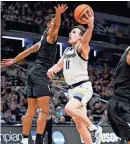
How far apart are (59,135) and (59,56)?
1351cm

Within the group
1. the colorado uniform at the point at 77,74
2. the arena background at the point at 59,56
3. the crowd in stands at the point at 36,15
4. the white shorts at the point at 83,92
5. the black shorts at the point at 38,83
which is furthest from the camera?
the crowd in stands at the point at 36,15

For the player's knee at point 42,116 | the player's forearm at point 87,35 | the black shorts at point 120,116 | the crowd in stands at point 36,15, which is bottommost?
the player's knee at point 42,116

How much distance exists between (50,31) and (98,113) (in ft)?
31.2

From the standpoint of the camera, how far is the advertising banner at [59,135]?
8383 millimetres

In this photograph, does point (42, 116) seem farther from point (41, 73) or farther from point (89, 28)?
point (89, 28)

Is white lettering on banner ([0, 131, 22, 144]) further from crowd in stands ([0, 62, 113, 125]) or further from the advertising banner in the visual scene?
crowd in stands ([0, 62, 113, 125])

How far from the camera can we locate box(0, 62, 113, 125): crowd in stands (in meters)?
13.0

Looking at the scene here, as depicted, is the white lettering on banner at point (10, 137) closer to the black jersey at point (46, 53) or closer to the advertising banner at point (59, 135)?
Result: the advertising banner at point (59, 135)

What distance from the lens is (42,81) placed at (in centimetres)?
705

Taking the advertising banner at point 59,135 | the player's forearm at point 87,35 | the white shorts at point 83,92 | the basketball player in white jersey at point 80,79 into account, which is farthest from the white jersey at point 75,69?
the advertising banner at point 59,135

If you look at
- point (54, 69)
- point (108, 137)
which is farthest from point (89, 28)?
point (108, 137)

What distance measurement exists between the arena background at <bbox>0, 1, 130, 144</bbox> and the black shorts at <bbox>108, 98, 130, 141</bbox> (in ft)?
11.4

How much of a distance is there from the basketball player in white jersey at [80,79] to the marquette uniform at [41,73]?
1.81 feet

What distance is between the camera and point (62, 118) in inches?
493
